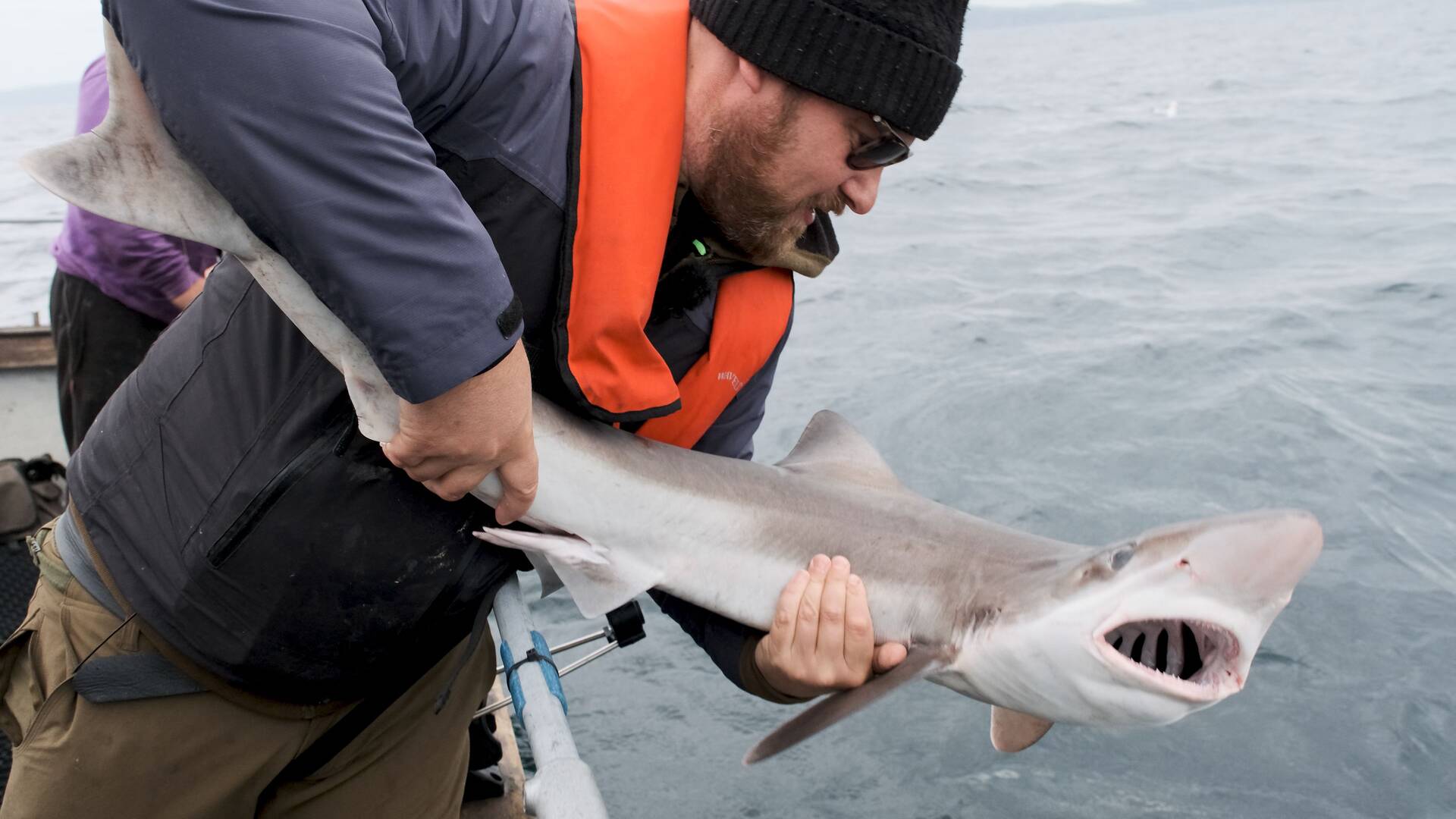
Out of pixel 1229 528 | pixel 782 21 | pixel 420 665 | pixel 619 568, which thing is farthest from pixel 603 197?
pixel 1229 528

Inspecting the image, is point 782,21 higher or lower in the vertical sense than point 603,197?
higher

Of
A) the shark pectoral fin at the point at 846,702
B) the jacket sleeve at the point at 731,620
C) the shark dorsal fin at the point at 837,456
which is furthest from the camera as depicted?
the shark dorsal fin at the point at 837,456

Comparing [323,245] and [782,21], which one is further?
[782,21]

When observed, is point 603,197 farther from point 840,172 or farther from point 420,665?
point 420,665

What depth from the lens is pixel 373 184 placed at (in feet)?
4.70

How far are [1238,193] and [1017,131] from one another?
10481mm

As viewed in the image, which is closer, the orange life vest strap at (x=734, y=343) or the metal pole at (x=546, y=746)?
the metal pole at (x=546, y=746)

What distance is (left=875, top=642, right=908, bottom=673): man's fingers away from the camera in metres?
2.42

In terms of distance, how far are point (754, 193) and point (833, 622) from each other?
3.05 feet

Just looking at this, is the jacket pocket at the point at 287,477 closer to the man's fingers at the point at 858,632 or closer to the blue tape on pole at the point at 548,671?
the blue tape on pole at the point at 548,671

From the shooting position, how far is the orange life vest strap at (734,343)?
251cm

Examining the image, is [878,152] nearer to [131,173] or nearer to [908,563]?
[908,563]

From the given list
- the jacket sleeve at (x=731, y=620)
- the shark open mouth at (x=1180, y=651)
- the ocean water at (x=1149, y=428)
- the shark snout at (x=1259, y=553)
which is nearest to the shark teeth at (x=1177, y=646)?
the shark open mouth at (x=1180, y=651)

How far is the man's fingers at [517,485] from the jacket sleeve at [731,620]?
0.68 meters
